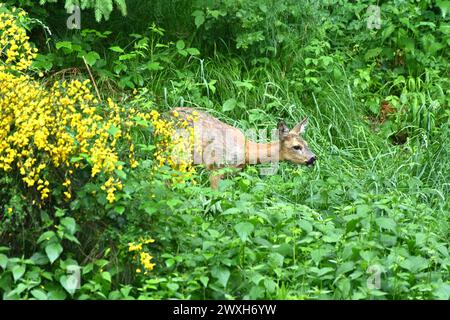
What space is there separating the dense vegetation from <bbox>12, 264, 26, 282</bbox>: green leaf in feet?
0.05

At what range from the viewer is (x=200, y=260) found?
22.9ft

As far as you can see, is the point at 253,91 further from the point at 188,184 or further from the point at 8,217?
the point at 8,217

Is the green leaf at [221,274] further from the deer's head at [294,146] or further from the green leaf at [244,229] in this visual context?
the deer's head at [294,146]

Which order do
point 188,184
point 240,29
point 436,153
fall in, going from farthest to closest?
point 240,29, point 436,153, point 188,184

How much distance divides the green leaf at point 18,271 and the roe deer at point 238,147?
3.40 metres

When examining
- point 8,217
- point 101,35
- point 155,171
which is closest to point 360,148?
point 101,35

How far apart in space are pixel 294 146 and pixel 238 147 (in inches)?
20.4

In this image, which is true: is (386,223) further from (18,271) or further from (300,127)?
(300,127)

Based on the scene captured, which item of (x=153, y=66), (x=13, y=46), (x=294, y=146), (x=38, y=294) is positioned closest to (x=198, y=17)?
(x=153, y=66)

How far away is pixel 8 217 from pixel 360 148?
14.4ft

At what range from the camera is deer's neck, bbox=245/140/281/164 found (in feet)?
33.1

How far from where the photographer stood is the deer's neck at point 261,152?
33.1 ft

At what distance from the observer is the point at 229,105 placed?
10.6 metres

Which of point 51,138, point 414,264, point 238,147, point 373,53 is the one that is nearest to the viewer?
point 51,138
